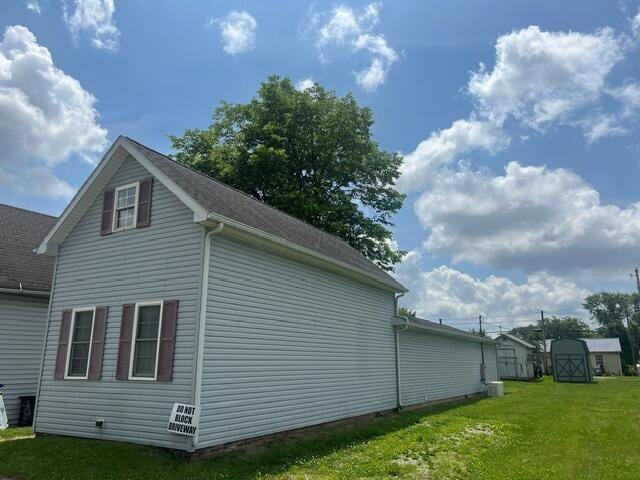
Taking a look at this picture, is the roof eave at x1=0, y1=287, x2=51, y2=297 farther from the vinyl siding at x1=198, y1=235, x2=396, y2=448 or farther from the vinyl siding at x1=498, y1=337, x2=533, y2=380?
the vinyl siding at x1=498, y1=337, x2=533, y2=380

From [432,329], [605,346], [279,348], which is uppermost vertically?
[605,346]

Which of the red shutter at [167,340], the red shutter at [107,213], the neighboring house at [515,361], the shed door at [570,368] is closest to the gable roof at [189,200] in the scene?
the red shutter at [107,213]

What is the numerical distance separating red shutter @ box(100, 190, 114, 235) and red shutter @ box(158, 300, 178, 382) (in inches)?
109

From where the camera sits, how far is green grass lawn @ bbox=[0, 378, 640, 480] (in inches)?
294

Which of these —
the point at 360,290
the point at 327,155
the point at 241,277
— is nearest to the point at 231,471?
the point at 241,277

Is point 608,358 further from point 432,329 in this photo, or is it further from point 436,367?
point 432,329

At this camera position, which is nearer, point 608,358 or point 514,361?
point 514,361

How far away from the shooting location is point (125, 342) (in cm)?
927

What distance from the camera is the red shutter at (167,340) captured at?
846 centimetres

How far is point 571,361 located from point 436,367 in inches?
856

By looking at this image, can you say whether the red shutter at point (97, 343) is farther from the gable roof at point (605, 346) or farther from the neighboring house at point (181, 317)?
the gable roof at point (605, 346)

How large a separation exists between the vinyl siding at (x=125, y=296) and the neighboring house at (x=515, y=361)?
36.6 meters

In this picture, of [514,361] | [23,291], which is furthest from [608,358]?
[23,291]

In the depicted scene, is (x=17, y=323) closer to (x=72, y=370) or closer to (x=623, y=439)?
(x=72, y=370)
